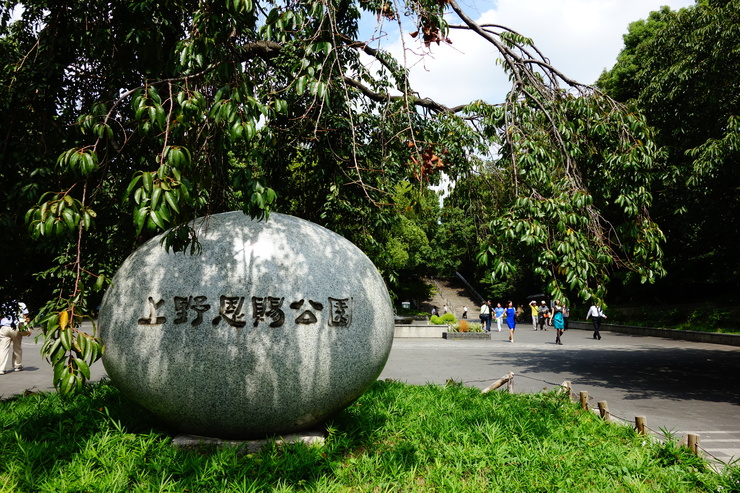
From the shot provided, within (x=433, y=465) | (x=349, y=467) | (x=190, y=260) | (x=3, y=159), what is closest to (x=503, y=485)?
(x=433, y=465)

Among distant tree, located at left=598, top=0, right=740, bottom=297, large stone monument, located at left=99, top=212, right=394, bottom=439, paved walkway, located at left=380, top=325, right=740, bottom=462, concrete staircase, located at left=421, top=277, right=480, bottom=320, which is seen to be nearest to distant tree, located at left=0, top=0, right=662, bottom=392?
large stone monument, located at left=99, top=212, right=394, bottom=439

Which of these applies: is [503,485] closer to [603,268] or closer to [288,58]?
[603,268]

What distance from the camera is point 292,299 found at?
4402 millimetres

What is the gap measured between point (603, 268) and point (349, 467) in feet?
11.4

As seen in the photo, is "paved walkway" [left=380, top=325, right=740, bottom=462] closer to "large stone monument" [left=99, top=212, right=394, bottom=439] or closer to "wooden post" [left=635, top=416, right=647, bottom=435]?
"wooden post" [left=635, top=416, right=647, bottom=435]

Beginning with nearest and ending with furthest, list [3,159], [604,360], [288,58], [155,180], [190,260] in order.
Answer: [155,180] < [190,260] < [3,159] < [288,58] < [604,360]

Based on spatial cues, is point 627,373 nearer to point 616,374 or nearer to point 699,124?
point 616,374

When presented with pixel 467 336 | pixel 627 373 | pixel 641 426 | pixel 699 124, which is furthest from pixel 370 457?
pixel 467 336

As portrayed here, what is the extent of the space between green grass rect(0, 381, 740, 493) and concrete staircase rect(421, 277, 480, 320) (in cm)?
3716

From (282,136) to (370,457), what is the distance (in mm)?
4357

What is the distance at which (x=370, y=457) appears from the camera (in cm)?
466

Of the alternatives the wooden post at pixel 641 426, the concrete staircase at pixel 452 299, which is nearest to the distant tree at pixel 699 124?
the wooden post at pixel 641 426

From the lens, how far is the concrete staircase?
45750mm

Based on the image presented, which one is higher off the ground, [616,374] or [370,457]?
[370,457]
